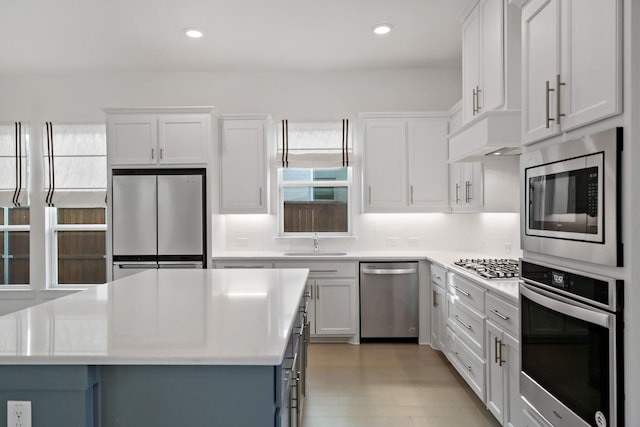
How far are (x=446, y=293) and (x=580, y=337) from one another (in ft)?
7.02

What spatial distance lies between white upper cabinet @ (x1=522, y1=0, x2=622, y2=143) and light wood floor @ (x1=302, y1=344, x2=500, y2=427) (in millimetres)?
1891

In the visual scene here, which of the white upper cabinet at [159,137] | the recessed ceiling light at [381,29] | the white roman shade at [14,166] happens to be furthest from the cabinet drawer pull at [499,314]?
the white roman shade at [14,166]

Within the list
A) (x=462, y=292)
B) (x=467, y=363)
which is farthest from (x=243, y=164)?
(x=467, y=363)

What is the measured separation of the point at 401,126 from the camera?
4.55 m

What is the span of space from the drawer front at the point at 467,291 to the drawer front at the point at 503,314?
0.45 feet

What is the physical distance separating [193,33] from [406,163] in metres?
2.40

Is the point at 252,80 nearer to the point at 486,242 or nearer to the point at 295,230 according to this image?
the point at 295,230

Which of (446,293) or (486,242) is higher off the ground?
(486,242)

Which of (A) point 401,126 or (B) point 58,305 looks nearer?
(B) point 58,305

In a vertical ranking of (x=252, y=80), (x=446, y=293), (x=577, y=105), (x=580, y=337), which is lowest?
(x=446, y=293)

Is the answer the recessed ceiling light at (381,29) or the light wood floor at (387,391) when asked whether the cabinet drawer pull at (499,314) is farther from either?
the recessed ceiling light at (381,29)

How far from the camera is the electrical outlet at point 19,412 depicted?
1.30 metres

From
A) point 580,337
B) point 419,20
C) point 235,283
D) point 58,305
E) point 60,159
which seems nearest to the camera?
point 580,337

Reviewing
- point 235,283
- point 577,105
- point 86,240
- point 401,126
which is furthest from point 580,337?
point 86,240
